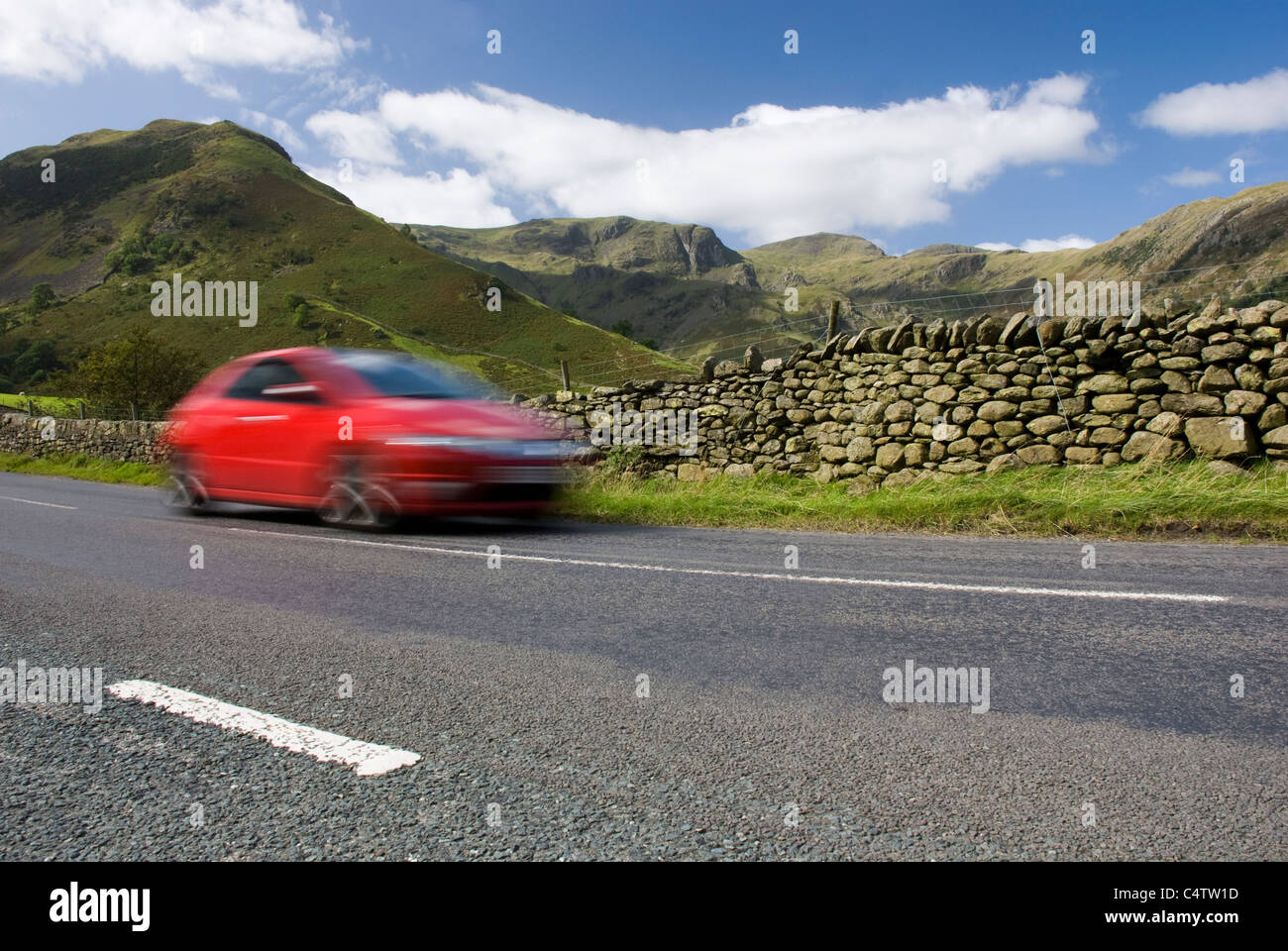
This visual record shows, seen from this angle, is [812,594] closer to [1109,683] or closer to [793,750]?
[1109,683]

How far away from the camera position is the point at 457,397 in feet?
27.6

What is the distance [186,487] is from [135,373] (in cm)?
3561

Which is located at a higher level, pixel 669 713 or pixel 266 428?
pixel 266 428

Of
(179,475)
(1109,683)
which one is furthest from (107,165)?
(1109,683)

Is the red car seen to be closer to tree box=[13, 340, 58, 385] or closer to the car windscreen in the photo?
the car windscreen

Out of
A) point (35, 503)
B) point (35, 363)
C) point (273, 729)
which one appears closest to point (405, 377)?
point (273, 729)

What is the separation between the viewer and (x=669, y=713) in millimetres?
2906

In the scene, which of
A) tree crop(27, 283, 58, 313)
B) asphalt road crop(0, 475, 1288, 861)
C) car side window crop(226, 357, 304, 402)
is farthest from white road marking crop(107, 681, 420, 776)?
tree crop(27, 283, 58, 313)

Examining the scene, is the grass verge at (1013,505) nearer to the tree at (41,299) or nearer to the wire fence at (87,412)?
the wire fence at (87,412)

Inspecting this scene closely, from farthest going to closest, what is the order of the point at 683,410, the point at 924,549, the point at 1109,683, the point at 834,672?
1. the point at 683,410
2. the point at 924,549
3. the point at 834,672
4. the point at 1109,683

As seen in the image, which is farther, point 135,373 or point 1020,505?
point 135,373

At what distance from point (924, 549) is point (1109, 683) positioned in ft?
10.8

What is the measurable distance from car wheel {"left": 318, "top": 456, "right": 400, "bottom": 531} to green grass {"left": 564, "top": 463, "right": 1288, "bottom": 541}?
94.6 inches

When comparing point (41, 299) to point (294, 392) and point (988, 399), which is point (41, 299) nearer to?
point (294, 392)
